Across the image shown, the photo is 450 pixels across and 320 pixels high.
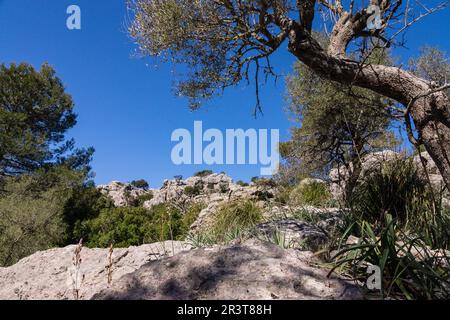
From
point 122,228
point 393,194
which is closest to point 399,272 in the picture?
point 393,194

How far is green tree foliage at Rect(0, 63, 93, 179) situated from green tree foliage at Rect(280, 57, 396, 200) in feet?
59.4

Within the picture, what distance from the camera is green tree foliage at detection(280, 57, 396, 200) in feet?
42.0

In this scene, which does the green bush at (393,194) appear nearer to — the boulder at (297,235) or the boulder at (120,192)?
the boulder at (297,235)

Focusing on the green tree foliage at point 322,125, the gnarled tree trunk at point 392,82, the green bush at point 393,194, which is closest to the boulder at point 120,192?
the green tree foliage at point 322,125

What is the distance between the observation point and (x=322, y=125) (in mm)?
14000

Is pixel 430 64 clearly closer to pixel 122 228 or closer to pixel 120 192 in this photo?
pixel 122 228

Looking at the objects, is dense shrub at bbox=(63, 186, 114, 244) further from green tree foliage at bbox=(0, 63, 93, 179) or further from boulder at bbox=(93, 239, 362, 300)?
boulder at bbox=(93, 239, 362, 300)

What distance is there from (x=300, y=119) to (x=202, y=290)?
13931 mm

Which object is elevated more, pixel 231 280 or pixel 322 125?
pixel 322 125

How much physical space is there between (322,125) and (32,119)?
22373 millimetres

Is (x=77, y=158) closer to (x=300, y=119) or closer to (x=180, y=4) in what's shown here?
(x=300, y=119)

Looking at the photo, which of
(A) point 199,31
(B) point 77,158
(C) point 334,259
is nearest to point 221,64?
(A) point 199,31

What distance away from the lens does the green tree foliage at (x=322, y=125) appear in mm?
12812

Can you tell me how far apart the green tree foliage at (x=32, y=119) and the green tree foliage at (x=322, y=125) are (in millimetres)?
18105
